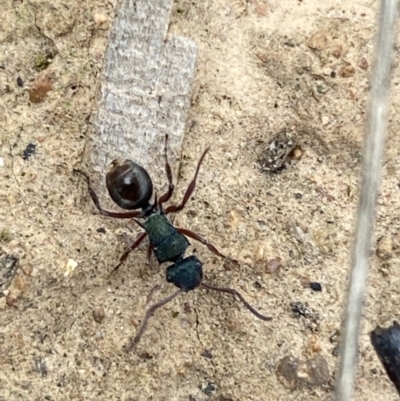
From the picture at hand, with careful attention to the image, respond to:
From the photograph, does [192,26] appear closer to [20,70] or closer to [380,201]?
[20,70]

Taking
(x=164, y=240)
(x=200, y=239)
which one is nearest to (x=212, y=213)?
(x=200, y=239)

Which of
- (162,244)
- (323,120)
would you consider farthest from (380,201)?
(162,244)

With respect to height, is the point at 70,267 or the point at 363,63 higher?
the point at 363,63

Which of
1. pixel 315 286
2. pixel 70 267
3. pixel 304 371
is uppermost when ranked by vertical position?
pixel 70 267

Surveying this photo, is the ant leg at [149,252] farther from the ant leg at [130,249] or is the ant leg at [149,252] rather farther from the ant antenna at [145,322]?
the ant antenna at [145,322]

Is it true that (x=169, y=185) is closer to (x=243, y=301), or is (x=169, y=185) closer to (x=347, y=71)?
(x=243, y=301)

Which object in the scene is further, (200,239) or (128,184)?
(200,239)
